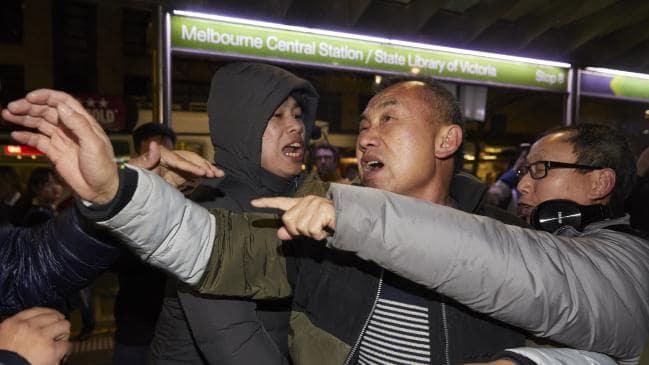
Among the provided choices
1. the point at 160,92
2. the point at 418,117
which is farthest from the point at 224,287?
the point at 160,92

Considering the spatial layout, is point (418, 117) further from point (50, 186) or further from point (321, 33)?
point (50, 186)

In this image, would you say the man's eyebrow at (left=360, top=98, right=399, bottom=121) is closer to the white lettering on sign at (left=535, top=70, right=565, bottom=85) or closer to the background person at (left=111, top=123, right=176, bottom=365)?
the background person at (left=111, top=123, right=176, bottom=365)

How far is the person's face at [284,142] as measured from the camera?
247 cm

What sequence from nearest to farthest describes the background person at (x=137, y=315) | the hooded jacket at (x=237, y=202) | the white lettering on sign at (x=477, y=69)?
the hooded jacket at (x=237, y=202) < the background person at (x=137, y=315) < the white lettering on sign at (x=477, y=69)

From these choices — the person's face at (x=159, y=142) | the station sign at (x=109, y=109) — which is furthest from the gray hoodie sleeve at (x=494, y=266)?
the station sign at (x=109, y=109)

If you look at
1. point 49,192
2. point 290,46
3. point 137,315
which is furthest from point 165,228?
point 49,192

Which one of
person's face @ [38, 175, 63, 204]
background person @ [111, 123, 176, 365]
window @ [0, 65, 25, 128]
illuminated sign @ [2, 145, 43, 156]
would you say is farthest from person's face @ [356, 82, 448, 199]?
window @ [0, 65, 25, 128]

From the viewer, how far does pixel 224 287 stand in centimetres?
154

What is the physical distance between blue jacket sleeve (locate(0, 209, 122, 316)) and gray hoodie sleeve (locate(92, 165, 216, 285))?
0.53 m

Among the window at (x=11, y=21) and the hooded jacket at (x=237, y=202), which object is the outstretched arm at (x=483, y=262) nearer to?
the hooded jacket at (x=237, y=202)

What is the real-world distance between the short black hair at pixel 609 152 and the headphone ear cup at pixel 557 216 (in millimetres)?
247

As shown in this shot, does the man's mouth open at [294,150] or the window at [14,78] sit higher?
the window at [14,78]

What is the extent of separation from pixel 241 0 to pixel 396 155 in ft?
8.72

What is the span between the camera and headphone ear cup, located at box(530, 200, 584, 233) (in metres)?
1.78
